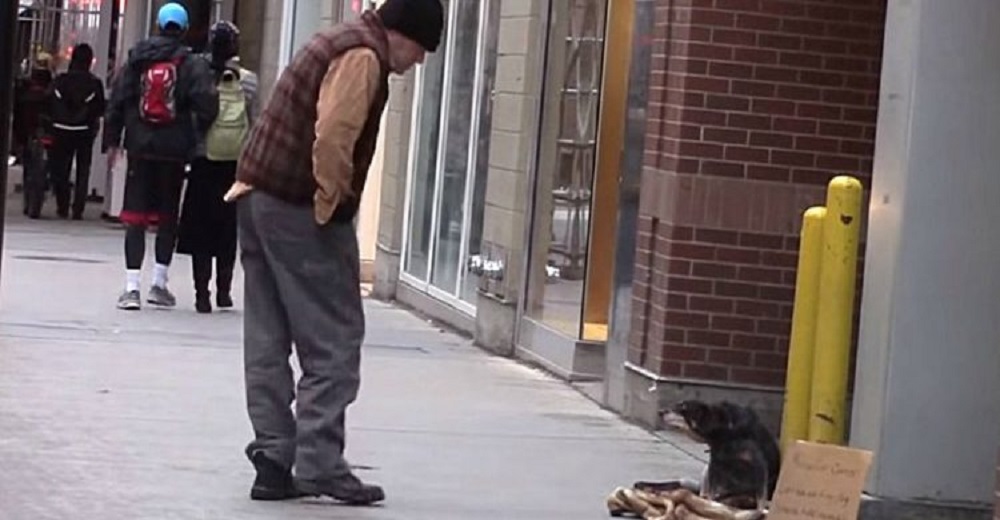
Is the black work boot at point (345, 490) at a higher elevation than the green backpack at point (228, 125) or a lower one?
lower

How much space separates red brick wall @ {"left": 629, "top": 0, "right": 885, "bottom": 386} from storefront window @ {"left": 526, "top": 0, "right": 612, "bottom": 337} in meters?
1.83

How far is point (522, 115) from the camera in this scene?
13000mm

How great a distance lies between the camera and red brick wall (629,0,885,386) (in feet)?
33.6

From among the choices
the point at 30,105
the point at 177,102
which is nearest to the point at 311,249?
the point at 177,102

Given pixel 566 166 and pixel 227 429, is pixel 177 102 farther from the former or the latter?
pixel 227 429

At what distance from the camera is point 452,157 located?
15.2 meters

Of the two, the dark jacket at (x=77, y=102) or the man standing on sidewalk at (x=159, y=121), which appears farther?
the dark jacket at (x=77, y=102)

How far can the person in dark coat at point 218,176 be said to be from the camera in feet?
45.0

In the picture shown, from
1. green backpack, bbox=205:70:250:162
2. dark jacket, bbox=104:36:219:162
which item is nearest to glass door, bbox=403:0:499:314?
green backpack, bbox=205:70:250:162

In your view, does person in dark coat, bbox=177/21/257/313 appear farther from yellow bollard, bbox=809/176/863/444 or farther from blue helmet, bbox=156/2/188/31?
yellow bollard, bbox=809/176/863/444

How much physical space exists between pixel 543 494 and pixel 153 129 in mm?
5777

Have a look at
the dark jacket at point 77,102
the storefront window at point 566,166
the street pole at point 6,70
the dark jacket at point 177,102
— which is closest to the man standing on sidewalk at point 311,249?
the street pole at point 6,70

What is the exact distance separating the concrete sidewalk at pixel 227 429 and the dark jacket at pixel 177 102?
1.03m

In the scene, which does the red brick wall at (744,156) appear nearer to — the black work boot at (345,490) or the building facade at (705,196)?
the building facade at (705,196)
